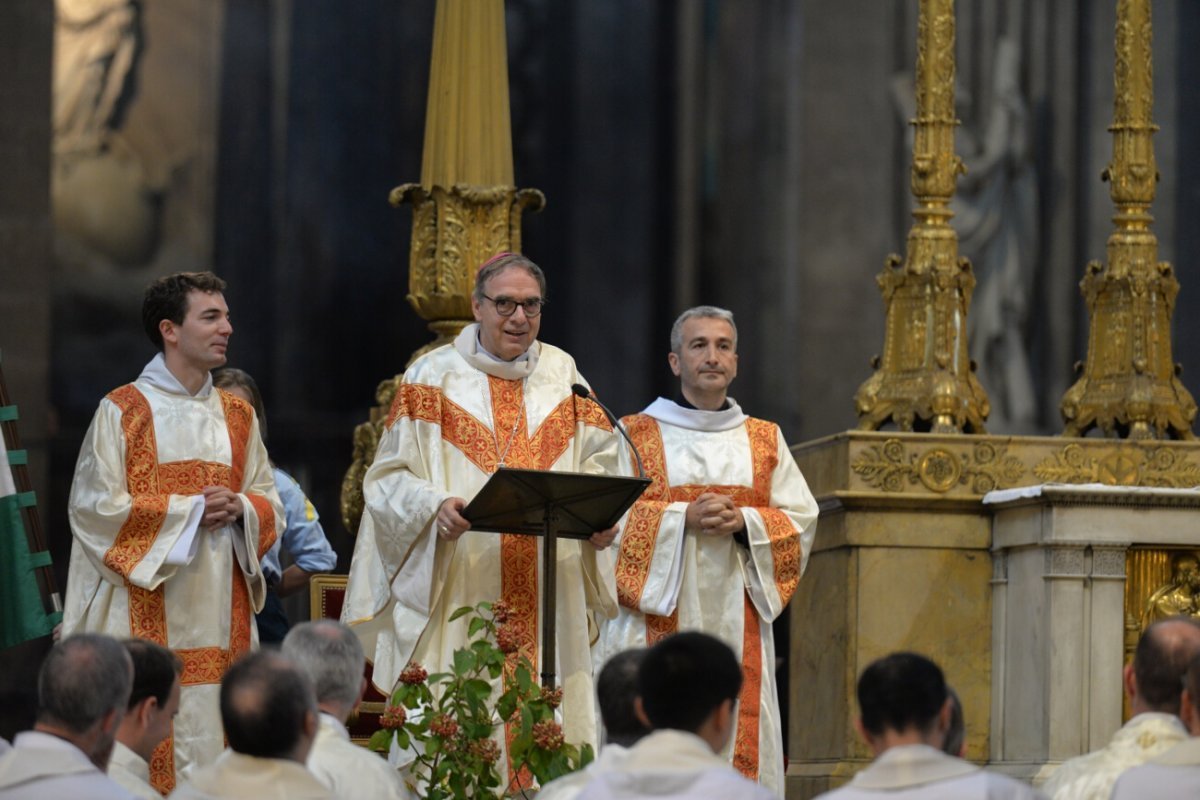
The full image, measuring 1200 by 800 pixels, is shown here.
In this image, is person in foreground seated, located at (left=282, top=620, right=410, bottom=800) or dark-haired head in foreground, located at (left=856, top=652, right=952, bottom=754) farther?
person in foreground seated, located at (left=282, top=620, right=410, bottom=800)

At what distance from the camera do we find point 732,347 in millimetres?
8078

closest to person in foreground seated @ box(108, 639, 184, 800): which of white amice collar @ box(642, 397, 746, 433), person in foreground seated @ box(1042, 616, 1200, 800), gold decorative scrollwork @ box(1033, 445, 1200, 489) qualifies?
person in foreground seated @ box(1042, 616, 1200, 800)

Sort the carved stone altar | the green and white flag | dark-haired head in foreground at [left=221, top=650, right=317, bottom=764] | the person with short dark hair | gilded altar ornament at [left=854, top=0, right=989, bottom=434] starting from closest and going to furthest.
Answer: dark-haired head in foreground at [left=221, top=650, right=317, bottom=764] < the green and white flag < the person with short dark hair < the carved stone altar < gilded altar ornament at [left=854, top=0, right=989, bottom=434]

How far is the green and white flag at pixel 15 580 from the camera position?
7996 millimetres

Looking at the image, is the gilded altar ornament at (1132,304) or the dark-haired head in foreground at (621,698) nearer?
the dark-haired head in foreground at (621,698)

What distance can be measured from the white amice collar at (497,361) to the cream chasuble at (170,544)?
0.75m

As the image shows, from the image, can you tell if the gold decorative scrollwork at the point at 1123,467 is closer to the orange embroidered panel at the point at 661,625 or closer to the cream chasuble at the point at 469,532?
the orange embroidered panel at the point at 661,625

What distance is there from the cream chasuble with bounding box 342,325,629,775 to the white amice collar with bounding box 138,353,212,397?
0.59m

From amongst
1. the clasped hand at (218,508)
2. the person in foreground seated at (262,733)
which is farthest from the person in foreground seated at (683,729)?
the clasped hand at (218,508)

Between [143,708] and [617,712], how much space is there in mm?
Result: 992

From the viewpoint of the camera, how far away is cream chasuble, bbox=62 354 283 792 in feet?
23.9

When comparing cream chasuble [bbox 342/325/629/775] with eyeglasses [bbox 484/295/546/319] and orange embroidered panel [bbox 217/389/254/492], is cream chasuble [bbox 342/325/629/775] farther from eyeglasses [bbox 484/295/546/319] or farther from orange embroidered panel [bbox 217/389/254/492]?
orange embroidered panel [bbox 217/389/254/492]

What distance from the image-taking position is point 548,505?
6.63m

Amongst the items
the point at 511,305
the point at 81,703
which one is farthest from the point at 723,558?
the point at 81,703
